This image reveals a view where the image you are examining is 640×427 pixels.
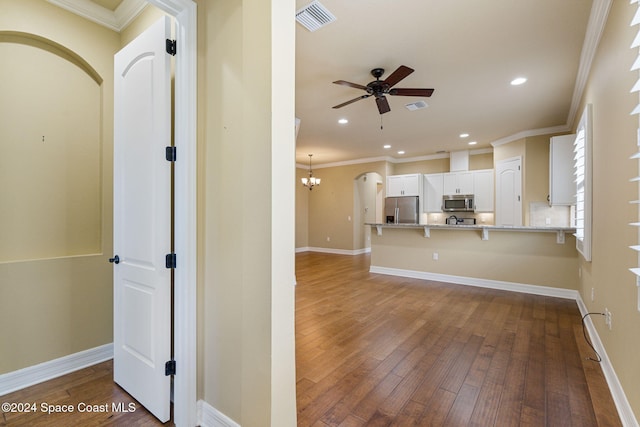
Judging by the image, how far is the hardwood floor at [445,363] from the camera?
1701mm

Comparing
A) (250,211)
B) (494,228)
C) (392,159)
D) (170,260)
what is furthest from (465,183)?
(170,260)

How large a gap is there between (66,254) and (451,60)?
4078 millimetres

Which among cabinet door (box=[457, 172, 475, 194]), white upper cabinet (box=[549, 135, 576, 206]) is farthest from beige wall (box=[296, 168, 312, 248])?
white upper cabinet (box=[549, 135, 576, 206])

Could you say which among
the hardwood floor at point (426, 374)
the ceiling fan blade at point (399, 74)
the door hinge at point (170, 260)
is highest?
the ceiling fan blade at point (399, 74)

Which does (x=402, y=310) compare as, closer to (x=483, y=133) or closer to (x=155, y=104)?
(x=155, y=104)

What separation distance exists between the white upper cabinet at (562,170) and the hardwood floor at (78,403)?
505cm

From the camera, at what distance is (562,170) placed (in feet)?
12.8

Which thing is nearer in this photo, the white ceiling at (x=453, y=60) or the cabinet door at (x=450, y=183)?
the white ceiling at (x=453, y=60)

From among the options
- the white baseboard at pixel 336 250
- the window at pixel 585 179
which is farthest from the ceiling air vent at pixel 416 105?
the white baseboard at pixel 336 250

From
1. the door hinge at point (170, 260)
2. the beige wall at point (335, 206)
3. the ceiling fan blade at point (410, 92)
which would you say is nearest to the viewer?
the door hinge at point (170, 260)

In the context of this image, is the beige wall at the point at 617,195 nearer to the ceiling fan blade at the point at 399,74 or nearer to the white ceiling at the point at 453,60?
the white ceiling at the point at 453,60

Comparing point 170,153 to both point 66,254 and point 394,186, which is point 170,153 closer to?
point 66,254

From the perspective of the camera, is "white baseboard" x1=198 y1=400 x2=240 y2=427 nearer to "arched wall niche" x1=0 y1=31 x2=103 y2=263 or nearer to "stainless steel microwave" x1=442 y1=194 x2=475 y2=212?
"arched wall niche" x1=0 y1=31 x2=103 y2=263

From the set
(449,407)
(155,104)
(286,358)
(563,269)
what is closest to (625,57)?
(449,407)
